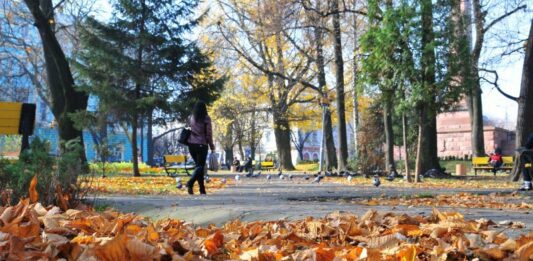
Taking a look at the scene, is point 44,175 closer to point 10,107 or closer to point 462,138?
point 10,107

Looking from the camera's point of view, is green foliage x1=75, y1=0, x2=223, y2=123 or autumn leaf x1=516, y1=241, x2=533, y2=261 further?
green foliage x1=75, y1=0, x2=223, y2=123

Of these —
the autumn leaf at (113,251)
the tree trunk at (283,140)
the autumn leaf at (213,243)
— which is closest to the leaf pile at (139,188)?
the autumn leaf at (213,243)

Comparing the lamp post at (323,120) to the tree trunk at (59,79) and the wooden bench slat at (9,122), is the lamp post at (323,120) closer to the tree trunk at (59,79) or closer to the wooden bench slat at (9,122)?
the tree trunk at (59,79)

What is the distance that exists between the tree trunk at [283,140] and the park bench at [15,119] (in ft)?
86.7

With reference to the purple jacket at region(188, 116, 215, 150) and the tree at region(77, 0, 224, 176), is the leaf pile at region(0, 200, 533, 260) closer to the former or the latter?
the purple jacket at region(188, 116, 215, 150)

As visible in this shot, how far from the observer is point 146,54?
71.5ft

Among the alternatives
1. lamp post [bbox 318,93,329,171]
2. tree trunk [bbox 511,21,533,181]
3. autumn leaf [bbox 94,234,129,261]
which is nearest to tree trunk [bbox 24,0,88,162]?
lamp post [bbox 318,93,329,171]

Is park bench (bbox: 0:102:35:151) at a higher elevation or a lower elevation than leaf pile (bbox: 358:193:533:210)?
higher

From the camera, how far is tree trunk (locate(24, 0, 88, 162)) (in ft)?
66.8

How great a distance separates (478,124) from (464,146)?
14.4 meters

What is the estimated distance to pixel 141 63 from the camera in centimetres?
2148

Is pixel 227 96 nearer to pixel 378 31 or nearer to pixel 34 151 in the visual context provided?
pixel 378 31

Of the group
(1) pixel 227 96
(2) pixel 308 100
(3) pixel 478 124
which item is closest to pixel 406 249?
(3) pixel 478 124

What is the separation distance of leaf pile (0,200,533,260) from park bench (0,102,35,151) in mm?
8855
